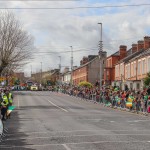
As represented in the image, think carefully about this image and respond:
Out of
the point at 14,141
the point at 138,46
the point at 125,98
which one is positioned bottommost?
the point at 14,141

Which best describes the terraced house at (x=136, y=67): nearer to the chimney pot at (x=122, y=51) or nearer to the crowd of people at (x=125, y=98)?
the chimney pot at (x=122, y=51)

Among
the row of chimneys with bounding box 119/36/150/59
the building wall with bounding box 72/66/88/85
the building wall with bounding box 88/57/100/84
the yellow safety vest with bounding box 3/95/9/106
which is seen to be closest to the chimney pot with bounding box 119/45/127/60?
the row of chimneys with bounding box 119/36/150/59

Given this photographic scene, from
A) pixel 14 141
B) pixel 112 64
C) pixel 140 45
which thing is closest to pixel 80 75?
pixel 112 64

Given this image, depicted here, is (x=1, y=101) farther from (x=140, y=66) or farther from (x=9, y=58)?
(x=140, y=66)

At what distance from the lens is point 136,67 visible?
218ft

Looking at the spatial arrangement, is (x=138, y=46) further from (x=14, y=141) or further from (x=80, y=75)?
(x=14, y=141)

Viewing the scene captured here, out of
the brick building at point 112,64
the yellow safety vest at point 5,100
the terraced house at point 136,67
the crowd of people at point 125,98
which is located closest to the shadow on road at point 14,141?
the yellow safety vest at point 5,100

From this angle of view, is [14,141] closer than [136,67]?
Yes

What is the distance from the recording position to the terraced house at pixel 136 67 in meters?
61.0

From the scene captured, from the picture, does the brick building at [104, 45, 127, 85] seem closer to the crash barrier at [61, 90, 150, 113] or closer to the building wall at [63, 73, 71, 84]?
the crash barrier at [61, 90, 150, 113]

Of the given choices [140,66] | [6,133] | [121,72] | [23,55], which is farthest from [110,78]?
[6,133]

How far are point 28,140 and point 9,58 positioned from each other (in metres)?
29.5

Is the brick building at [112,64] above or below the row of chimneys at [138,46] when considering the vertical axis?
below

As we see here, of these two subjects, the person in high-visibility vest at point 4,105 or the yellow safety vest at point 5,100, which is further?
the yellow safety vest at point 5,100
